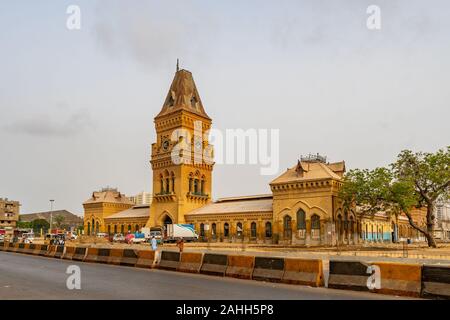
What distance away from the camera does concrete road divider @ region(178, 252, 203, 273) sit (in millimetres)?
18438

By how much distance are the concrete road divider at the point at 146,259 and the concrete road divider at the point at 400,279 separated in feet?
36.8

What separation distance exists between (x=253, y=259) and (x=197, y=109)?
5805cm

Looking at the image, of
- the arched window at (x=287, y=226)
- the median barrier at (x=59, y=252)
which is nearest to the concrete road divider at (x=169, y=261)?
the median barrier at (x=59, y=252)

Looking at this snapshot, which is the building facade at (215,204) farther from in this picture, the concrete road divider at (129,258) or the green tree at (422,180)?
the concrete road divider at (129,258)

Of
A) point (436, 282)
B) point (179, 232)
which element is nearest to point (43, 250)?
point (436, 282)

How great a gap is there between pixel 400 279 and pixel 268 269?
15.6ft

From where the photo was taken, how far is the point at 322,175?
5153 cm

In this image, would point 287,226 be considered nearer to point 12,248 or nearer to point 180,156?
point 180,156

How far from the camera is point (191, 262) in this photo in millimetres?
18875

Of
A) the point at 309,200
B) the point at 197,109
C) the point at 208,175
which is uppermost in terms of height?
the point at 197,109

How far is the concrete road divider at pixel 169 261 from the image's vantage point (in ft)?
64.2
